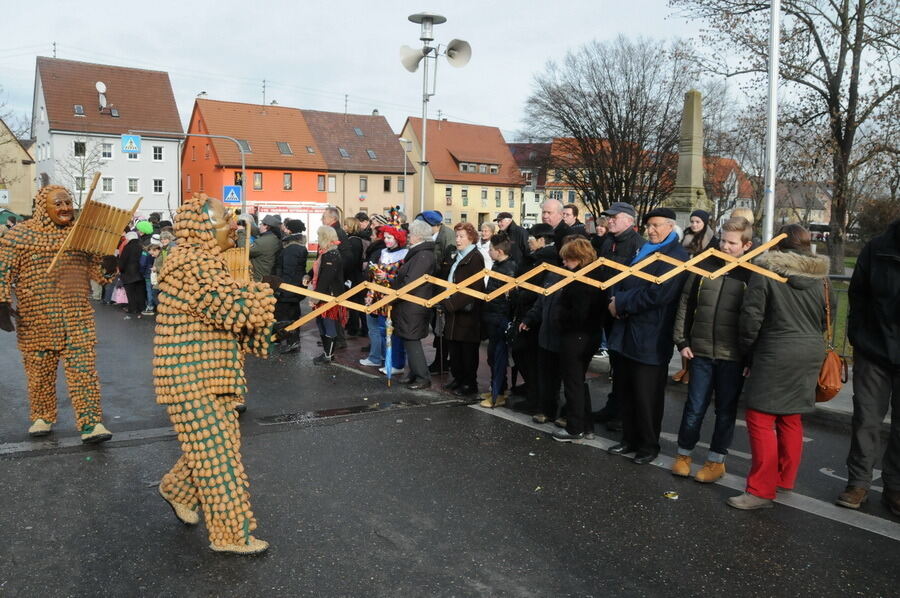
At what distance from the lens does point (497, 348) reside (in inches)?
324

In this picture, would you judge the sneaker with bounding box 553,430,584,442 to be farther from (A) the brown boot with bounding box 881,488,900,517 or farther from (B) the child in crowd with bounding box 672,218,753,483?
(A) the brown boot with bounding box 881,488,900,517

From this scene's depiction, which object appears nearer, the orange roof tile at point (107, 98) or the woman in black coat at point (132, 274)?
the woman in black coat at point (132, 274)

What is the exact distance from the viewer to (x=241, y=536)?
4.38 meters

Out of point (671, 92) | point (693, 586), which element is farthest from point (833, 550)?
point (671, 92)

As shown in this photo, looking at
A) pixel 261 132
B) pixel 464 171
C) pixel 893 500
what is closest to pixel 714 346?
pixel 893 500

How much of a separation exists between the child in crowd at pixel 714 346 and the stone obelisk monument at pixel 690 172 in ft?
27.8

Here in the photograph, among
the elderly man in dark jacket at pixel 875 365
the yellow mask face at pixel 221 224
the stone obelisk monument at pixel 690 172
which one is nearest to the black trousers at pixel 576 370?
the elderly man in dark jacket at pixel 875 365

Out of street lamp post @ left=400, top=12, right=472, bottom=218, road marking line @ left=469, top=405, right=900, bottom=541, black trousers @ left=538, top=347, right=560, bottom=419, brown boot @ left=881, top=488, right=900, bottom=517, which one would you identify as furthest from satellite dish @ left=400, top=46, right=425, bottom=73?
brown boot @ left=881, top=488, right=900, bottom=517

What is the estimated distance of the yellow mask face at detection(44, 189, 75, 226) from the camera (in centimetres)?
642

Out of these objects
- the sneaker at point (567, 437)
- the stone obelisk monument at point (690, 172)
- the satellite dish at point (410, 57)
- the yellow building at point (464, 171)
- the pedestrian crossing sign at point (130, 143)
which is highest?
the yellow building at point (464, 171)

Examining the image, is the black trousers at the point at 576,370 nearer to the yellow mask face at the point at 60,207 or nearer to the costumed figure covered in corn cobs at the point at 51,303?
the costumed figure covered in corn cobs at the point at 51,303

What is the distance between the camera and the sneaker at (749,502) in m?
5.34

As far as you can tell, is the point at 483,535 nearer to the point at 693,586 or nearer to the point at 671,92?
the point at 693,586

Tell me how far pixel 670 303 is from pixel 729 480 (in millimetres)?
1463
